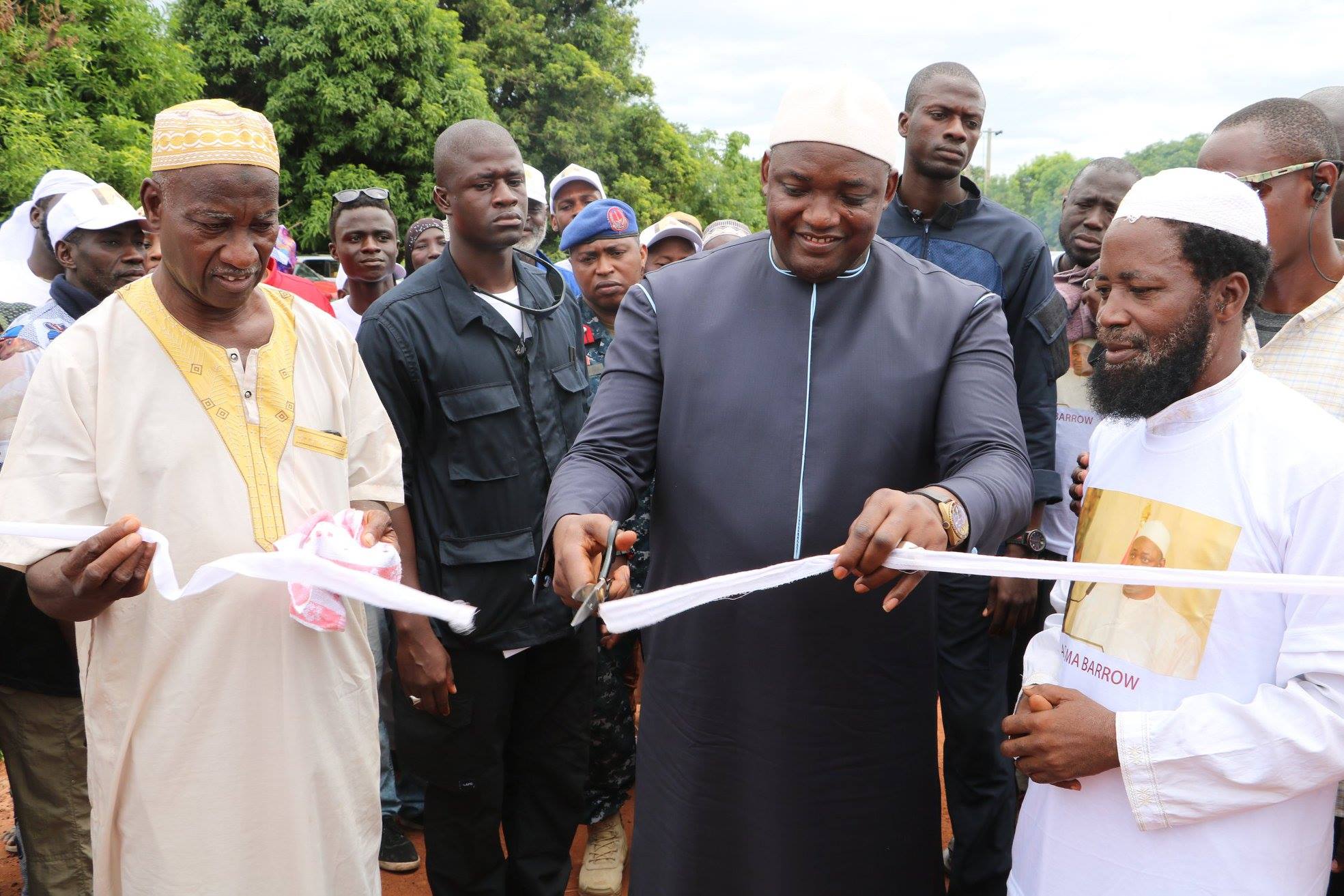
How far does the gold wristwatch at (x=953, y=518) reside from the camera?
2.07 m

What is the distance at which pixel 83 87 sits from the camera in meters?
11.8

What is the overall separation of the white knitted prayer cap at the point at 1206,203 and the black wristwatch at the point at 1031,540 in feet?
5.05

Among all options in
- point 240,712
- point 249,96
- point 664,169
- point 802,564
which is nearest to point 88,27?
point 249,96

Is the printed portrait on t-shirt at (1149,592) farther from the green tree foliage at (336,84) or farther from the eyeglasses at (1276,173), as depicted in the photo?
the green tree foliage at (336,84)

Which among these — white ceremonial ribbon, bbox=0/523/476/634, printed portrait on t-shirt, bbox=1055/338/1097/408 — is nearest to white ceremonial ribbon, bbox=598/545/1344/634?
white ceremonial ribbon, bbox=0/523/476/634

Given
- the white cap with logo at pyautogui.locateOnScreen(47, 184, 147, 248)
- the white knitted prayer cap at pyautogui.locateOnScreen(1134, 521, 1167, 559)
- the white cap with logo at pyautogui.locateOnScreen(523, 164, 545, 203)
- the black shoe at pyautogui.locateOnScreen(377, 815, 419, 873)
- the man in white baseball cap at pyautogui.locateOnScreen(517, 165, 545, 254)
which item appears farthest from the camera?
the man in white baseball cap at pyautogui.locateOnScreen(517, 165, 545, 254)

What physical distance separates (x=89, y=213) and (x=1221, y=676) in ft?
13.6

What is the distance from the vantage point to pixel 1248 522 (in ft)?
6.64

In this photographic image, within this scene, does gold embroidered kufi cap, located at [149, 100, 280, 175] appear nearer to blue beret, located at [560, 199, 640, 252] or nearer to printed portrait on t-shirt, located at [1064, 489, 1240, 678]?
printed portrait on t-shirt, located at [1064, 489, 1240, 678]

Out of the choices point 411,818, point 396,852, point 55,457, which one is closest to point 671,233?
point 411,818

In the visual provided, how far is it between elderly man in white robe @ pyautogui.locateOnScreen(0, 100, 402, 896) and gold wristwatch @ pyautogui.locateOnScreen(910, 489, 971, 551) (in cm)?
130

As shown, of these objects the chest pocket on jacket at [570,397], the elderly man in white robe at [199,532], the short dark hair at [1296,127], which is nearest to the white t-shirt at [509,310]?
the chest pocket on jacket at [570,397]

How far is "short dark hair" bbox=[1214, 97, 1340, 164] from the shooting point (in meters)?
2.82

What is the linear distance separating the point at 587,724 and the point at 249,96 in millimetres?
21352
